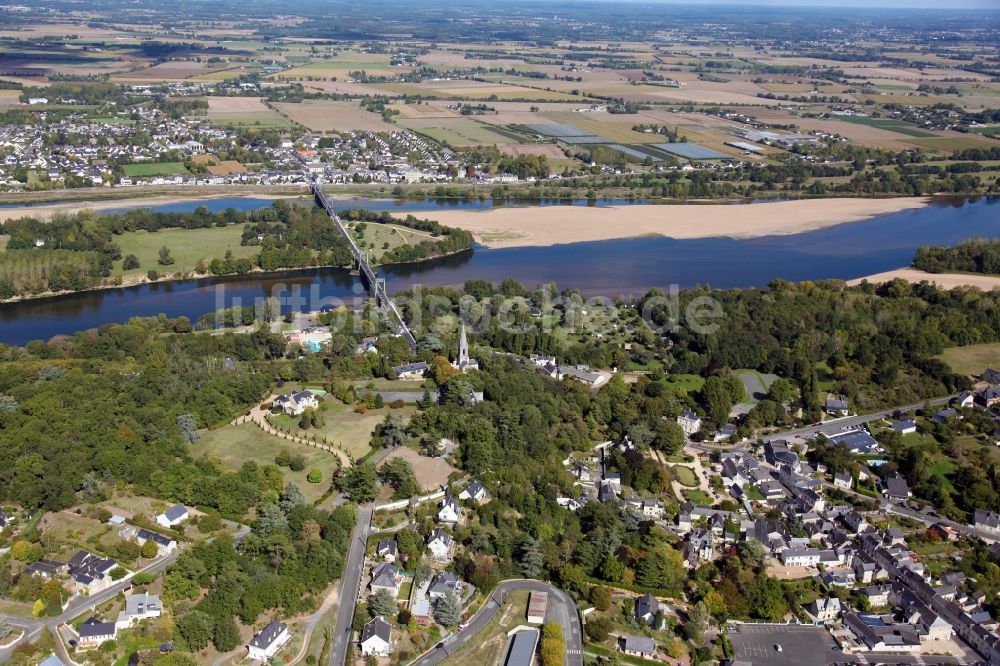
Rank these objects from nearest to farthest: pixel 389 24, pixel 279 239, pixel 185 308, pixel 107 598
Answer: pixel 107 598, pixel 185 308, pixel 279 239, pixel 389 24

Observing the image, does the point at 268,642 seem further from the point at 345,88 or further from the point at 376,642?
the point at 345,88

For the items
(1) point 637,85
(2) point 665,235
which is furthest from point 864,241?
(1) point 637,85

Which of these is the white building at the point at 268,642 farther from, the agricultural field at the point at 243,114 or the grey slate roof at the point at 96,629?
the agricultural field at the point at 243,114

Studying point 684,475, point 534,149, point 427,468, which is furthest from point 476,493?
point 534,149

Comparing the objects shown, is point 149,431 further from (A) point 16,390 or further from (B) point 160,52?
(B) point 160,52

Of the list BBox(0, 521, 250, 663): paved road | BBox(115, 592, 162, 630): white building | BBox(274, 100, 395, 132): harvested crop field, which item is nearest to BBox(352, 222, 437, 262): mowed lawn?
BBox(0, 521, 250, 663): paved road

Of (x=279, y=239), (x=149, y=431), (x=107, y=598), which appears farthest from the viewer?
(x=279, y=239)
